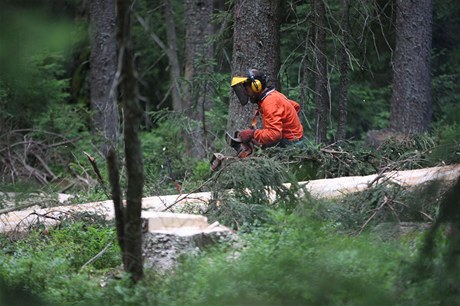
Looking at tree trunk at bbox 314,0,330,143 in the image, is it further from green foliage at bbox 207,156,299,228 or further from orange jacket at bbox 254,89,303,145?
green foliage at bbox 207,156,299,228

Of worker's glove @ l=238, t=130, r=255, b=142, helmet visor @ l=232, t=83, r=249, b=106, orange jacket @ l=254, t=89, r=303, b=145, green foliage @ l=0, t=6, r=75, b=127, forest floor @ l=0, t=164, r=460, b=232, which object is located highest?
green foliage @ l=0, t=6, r=75, b=127

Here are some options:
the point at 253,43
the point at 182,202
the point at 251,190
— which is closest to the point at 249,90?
the point at 253,43

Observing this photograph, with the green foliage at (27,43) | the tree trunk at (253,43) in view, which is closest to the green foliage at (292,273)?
the green foliage at (27,43)

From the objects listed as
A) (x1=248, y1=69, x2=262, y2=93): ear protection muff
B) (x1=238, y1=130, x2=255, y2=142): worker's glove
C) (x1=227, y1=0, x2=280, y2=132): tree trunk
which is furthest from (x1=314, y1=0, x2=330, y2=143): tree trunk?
(x1=238, y1=130, x2=255, y2=142): worker's glove

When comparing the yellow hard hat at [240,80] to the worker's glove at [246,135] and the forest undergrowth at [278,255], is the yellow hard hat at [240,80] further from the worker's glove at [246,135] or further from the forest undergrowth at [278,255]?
the forest undergrowth at [278,255]

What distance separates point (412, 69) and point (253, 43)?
18.2 feet

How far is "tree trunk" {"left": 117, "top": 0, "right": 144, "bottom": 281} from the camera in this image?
20.3 feet

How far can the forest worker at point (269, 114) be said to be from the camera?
11.5 meters

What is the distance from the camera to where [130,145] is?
6.38 meters

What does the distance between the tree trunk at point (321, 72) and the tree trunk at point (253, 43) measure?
0.71 meters

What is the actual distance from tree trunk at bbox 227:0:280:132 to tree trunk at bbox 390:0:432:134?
4789 mm

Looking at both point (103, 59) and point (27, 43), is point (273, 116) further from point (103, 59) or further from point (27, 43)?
point (103, 59)

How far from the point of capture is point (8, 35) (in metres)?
4.03

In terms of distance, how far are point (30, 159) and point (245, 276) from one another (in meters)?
12.1
